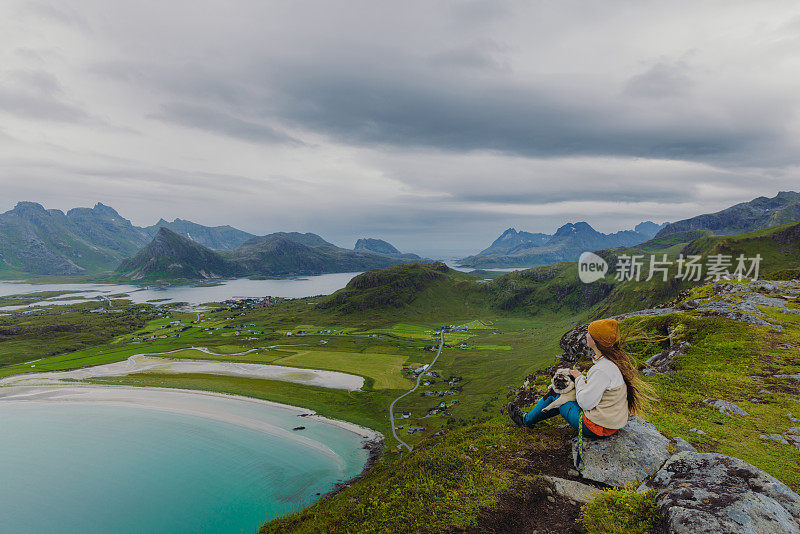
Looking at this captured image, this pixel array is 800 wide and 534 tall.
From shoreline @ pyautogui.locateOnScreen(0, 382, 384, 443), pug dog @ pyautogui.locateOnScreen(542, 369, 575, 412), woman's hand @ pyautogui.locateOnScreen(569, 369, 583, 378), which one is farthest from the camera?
shoreline @ pyautogui.locateOnScreen(0, 382, 384, 443)

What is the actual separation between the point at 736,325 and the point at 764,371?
954 centimetres

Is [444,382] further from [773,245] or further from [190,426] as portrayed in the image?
[773,245]

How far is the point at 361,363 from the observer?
128m

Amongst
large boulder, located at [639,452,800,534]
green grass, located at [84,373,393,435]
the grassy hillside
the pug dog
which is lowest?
green grass, located at [84,373,393,435]

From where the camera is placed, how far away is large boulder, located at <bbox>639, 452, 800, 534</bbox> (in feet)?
22.2

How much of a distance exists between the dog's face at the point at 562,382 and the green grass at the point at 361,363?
310 ft

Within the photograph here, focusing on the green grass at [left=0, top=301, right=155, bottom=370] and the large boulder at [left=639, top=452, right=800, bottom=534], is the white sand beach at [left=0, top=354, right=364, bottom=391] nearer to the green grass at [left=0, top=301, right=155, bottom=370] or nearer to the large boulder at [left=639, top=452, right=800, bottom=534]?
the green grass at [left=0, top=301, right=155, bottom=370]

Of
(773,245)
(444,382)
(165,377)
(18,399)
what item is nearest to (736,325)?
(444,382)

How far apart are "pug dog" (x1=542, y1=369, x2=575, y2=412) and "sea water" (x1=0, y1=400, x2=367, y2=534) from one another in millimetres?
41883

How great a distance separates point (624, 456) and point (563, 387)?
9.17 ft

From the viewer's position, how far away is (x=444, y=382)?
102812 millimetres

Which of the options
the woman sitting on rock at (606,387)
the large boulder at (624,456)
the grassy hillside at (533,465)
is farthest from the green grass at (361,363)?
the woman sitting on rock at (606,387)

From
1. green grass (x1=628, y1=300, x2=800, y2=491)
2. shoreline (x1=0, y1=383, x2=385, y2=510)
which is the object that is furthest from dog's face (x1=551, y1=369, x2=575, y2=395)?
shoreline (x1=0, y1=383, x2=385, y2=510)

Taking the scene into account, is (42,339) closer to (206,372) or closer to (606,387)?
(206,372)
